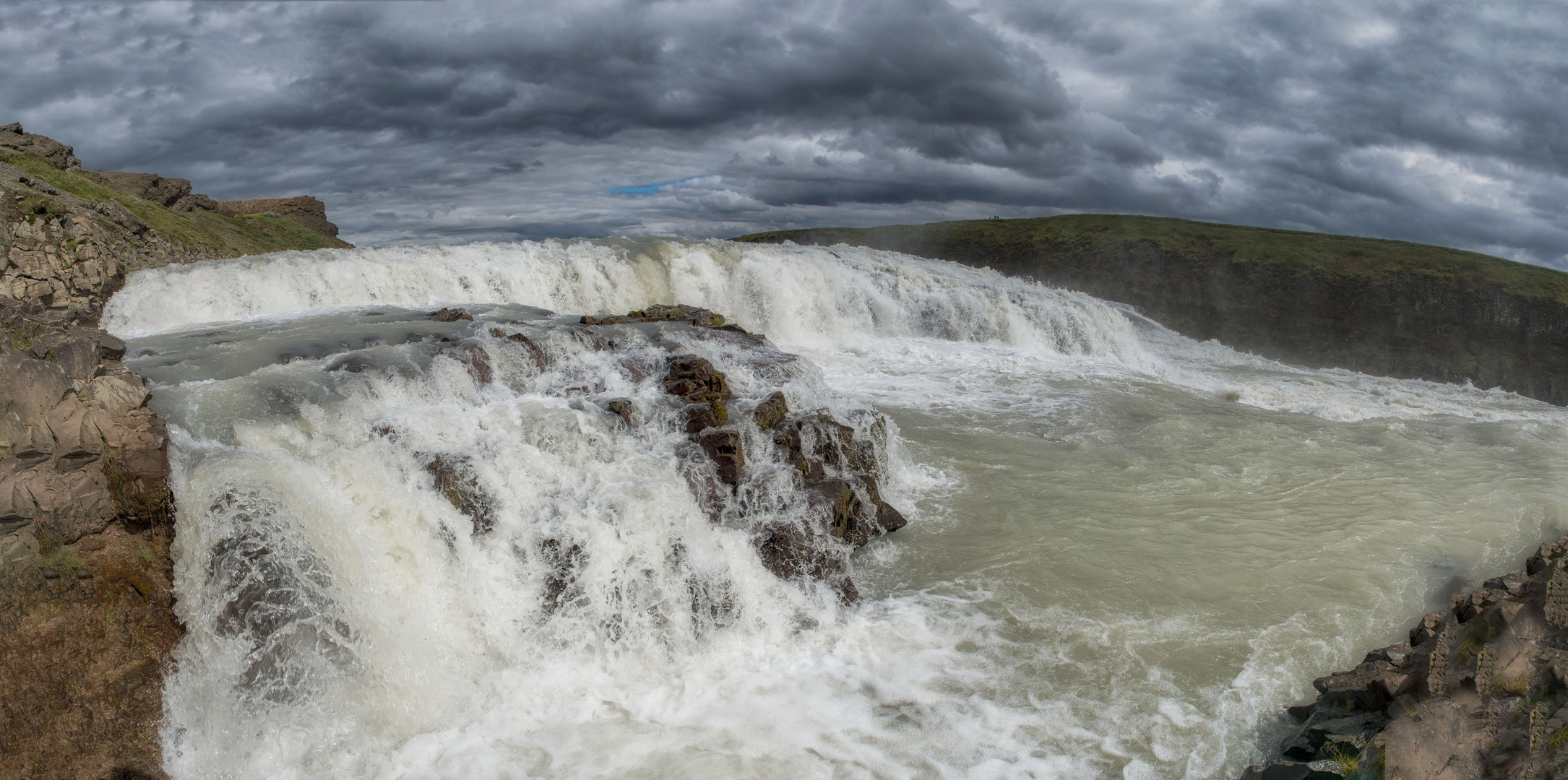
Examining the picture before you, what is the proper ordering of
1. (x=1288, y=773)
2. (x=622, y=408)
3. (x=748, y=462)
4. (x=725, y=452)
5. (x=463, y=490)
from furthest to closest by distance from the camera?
(x=622, y=408) → (x=748, y=462) → (x=725, y=452) → (x=463, y=490) → (x=1288, y=773)

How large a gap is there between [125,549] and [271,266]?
1248cm

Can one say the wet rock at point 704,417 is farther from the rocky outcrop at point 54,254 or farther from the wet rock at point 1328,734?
the rocky outcrop at point 54,254

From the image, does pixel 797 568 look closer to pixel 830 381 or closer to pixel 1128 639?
pixel 1128 639

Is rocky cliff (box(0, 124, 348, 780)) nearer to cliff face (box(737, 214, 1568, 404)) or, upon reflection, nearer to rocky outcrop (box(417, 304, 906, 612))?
rocky outcrop (box(417, 304, 906, 612))

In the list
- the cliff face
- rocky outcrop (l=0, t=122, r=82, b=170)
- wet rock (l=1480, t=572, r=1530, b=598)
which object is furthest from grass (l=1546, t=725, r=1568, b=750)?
the cliff face

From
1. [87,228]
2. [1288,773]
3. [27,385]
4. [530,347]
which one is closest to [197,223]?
[87,228]

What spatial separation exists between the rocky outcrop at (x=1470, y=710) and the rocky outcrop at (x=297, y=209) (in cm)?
3949

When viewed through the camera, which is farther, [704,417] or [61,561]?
[704,417]

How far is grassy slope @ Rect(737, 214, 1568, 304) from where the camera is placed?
110ft

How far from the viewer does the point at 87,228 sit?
1579cm

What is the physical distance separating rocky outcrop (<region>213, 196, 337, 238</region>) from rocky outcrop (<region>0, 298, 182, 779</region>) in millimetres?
33247

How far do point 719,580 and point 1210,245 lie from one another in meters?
39.7

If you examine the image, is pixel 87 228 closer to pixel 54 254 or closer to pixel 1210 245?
pixel 54 254

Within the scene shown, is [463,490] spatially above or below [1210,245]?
below
